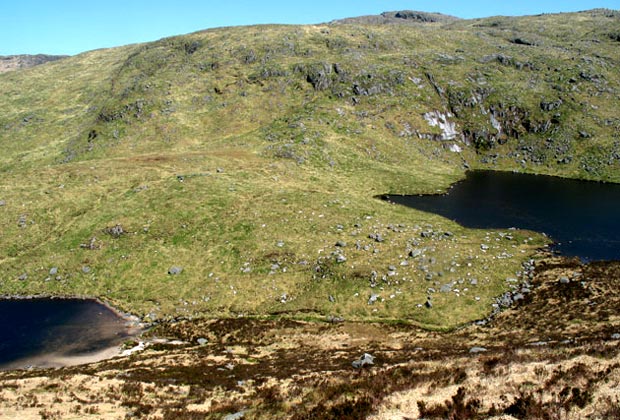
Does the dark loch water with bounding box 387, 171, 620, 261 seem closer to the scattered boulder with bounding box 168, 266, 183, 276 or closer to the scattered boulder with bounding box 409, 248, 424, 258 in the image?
the scattered boulder with bounding box 409, 248, 424, 258

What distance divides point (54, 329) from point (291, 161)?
65410mm

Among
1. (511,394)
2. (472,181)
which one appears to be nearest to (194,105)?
(472,181)

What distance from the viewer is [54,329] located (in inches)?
1795

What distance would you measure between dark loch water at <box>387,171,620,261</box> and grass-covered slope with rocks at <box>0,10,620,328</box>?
6.48 meters

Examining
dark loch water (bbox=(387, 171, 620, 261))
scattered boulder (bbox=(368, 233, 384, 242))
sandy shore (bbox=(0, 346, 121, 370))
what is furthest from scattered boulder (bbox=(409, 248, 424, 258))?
sandy shore (bbox=(0, 346, 121, 370))

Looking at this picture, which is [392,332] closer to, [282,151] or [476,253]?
[476,253]

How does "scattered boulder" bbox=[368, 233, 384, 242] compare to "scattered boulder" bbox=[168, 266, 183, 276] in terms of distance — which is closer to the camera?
"scattered boulder" bbox=[168, 266, 183, 276]

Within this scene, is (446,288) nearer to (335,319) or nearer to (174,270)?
(335,319)

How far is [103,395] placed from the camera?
90.9 ft

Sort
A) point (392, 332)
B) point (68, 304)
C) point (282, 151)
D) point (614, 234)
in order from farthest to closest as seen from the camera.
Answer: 1. point (282, 151)
2. point (614, 234)
3. point (68, 304)
4. point (392, 332)

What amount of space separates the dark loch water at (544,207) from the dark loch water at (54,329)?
59.0 metres

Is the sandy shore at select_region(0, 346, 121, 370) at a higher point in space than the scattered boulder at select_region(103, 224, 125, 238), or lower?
lower

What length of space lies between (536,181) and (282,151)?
6786 cm

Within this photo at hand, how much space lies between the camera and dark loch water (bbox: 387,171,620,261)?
63.5 meters
